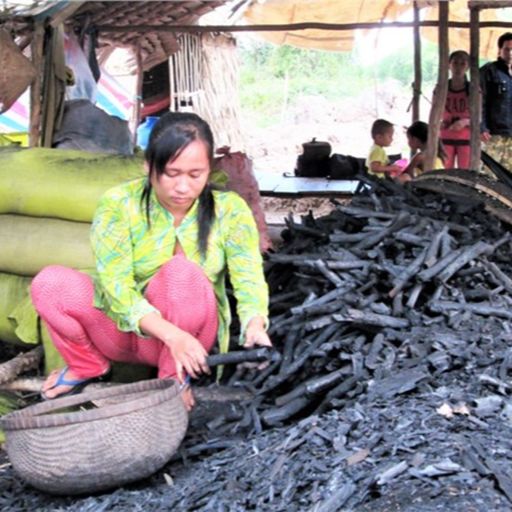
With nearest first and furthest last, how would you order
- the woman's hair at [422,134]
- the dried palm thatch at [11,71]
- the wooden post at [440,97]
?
the dried palm thatch at [11,71]
the wooden post at [440,97]
the woman's hair at [422,134]

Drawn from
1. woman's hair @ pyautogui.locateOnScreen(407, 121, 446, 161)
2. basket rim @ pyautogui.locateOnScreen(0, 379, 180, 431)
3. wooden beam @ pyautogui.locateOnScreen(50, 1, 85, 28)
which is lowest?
basket rim @ pyautogui.locateOnScreen(0, 379, 180, 431)

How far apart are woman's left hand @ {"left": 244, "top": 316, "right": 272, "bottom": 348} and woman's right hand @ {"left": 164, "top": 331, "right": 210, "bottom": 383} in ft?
0.65

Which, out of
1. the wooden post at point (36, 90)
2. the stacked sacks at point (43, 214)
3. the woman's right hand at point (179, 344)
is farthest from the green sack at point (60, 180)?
the wooden post at point (36, 90)

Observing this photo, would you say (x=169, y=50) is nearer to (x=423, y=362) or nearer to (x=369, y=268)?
(x=369, y=268)

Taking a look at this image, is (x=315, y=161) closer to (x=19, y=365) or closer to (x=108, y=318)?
(x=19, y=365)

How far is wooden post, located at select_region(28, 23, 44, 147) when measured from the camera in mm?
6117

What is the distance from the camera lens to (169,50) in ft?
32.1

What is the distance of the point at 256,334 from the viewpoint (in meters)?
2.97

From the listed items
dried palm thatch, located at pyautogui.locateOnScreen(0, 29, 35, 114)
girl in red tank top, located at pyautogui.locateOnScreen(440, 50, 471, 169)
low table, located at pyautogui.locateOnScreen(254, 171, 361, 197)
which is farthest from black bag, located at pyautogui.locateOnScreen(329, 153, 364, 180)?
dried palm thatch, located at pyautogui.locateOnScreen(0, 29, 35, 114)

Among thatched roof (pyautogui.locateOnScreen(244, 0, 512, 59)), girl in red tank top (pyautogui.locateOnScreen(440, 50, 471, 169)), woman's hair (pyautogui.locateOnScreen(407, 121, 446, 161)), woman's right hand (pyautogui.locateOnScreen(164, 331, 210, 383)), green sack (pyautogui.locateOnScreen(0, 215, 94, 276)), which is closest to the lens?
woman's right hand (pyautogui.locateOnScreen(164, 331, 210, 383))

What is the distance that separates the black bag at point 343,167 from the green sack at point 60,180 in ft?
20.7

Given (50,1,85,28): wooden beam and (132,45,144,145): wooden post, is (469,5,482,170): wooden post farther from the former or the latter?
(132,45,144,145): wooden post

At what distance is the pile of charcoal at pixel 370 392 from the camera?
231 centimetres

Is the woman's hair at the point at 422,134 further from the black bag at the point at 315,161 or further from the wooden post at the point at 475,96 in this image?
the black bag at the point at 315,161
